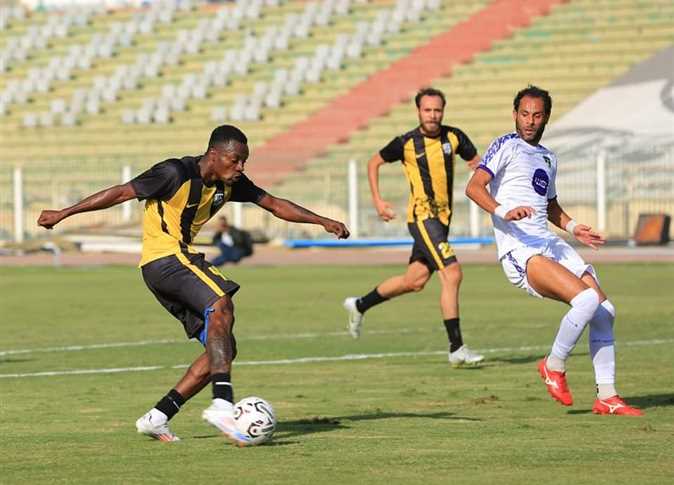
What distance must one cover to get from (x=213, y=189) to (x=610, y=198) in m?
28.7

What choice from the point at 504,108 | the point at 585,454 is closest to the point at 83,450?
the point at 585,454

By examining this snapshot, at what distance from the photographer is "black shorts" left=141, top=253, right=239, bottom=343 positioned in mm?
8939

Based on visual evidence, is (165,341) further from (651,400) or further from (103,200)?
(103,200)

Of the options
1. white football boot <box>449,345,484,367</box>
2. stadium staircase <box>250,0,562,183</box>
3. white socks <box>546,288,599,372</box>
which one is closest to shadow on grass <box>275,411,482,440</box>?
white socks <box>546,288,599,372</box>

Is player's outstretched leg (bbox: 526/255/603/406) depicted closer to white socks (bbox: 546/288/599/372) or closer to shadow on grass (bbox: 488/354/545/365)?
white socks (bbox: 546/288/599/372)

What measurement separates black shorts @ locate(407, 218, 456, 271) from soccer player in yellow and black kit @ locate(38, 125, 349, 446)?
533 centimetres

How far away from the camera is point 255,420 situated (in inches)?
331

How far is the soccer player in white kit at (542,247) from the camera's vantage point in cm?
1023

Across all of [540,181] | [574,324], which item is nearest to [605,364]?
[574,324]

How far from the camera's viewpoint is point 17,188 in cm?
4131

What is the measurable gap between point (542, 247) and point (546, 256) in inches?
2.6

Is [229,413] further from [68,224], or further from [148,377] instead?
[68,224]

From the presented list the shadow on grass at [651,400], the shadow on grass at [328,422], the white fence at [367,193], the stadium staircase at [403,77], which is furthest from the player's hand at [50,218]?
the stadium staircase at [403,77]

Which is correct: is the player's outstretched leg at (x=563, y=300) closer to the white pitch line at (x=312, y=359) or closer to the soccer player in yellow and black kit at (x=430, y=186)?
the soccer player in yellow and black kit at (x=430, y=186)
